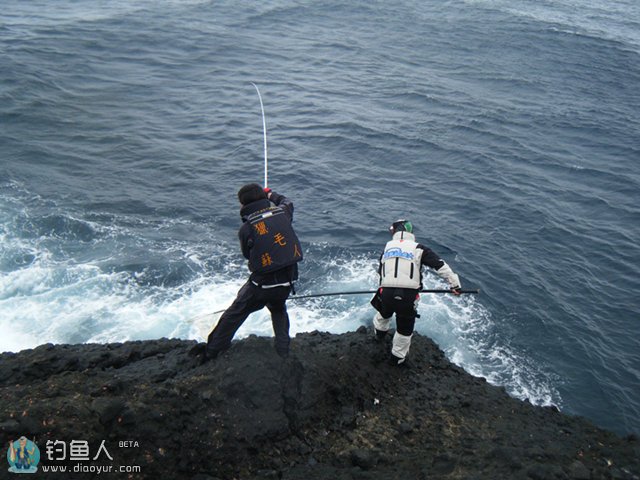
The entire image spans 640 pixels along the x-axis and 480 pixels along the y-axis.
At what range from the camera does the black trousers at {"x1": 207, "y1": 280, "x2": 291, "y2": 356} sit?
6316 millimetres

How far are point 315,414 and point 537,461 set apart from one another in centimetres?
242

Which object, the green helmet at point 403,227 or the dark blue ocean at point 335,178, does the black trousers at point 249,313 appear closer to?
the dark blue ocean at point 335,178

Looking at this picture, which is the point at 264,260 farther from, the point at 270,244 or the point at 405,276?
the point at 405,276

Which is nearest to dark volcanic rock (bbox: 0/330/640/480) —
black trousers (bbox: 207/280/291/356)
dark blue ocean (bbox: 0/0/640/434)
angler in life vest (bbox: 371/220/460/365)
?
black trousers (bbox: 207/280/291/356)

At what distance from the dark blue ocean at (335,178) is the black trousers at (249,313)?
1.02 metres

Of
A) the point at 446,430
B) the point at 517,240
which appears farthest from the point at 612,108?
the point at 446,430

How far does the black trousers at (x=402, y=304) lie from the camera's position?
6.95 meters

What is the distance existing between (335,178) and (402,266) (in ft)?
38.9

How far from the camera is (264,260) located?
6.05m

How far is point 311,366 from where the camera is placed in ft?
22.1

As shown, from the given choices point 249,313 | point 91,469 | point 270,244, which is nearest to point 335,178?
point 249,313

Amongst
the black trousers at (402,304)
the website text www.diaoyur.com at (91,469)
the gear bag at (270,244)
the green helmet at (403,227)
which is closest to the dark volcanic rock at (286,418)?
the website text www.diaoyur.com at (91,469)

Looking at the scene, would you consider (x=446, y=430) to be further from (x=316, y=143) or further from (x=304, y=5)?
(x=304, y=5)

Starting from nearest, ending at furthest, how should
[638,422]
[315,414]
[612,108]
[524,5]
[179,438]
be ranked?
[179,438]
[315,414]
[638,422]
[612,108]
[524,5]
